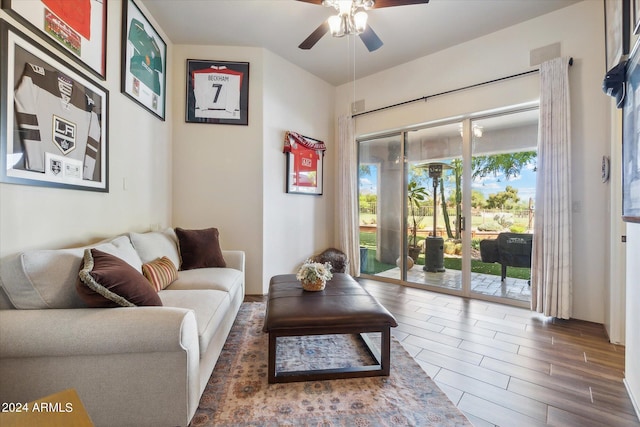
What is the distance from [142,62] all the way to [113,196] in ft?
4.80

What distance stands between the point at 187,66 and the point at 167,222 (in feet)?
6.61

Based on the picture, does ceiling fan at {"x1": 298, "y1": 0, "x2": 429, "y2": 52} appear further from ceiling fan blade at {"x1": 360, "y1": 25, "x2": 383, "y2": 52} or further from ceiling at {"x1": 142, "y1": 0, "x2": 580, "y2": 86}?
ceiling at {"x1": 142, "y1": 0, "x2": 580, "y2": 86}

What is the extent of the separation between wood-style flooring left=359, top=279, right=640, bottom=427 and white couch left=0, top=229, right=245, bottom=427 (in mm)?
1561

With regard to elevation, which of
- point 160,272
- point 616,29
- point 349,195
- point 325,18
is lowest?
point 160,272

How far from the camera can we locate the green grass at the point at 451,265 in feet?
10.6

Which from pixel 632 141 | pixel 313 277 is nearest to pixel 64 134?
pixel 313 277

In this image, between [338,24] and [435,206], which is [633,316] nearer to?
[435,206]

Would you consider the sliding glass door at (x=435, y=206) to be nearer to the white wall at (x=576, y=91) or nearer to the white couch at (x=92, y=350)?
the white wall at (x=576, y=91)

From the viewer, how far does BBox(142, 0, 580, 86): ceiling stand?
2.81 meters

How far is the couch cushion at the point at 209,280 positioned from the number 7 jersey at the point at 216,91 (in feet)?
6.66

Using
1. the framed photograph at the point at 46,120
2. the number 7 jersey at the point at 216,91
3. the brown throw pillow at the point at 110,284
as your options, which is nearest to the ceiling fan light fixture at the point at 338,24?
the number 7 jersey at the point at 216,91

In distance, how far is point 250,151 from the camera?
11.8ft

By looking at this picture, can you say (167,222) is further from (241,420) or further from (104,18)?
(241,420)

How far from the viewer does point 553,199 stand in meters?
2.74
